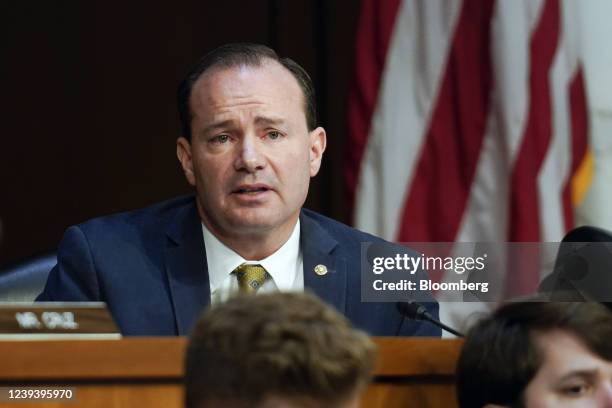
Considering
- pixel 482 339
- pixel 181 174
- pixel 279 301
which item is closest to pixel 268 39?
pixel 181 174

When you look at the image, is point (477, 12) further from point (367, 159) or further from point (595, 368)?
point (595, 368)

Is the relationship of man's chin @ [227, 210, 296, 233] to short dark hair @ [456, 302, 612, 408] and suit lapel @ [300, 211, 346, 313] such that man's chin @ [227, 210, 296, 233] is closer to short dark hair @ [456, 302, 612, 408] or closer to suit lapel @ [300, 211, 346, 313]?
suit lapel @ [300, 211, 346, 313]

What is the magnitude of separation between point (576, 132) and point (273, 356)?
3.15 metres

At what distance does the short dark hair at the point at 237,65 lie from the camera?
10.9 feet

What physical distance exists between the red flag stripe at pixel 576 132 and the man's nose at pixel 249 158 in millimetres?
1657

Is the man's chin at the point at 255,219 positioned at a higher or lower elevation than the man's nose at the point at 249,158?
lower

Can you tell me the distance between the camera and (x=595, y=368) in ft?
8.04

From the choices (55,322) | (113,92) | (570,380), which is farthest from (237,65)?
(113,92)

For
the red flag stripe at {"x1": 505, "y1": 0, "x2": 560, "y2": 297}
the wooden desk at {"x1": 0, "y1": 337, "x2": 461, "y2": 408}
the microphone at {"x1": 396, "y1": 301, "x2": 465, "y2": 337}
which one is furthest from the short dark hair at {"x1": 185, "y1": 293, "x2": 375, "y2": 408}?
the red flag stripe at {"x1": 505, "y1": 0, "x2": 560, "y2": 297}

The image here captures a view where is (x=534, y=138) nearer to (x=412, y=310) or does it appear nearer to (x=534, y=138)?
(x=534, y=138)

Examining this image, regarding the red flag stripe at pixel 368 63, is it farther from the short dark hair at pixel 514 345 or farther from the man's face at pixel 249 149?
the short dark hair at pixel 514 345

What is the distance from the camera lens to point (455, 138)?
4578mm

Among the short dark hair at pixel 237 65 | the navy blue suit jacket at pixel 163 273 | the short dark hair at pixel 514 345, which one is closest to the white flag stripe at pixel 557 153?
the navy blue suit jacket at pixel 163 273

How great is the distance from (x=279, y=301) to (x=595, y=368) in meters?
1.01
